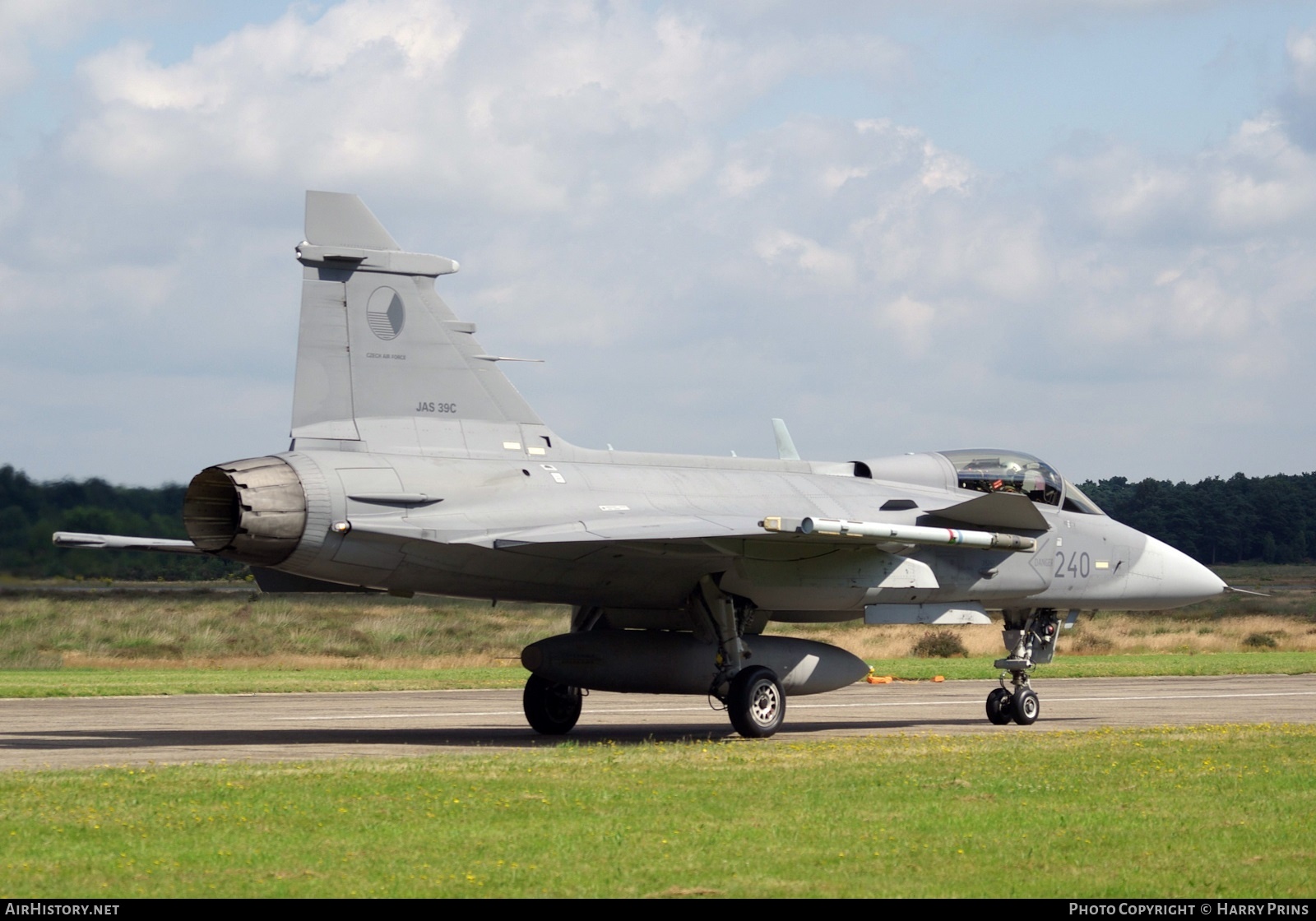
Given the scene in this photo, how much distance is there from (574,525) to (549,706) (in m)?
3.57

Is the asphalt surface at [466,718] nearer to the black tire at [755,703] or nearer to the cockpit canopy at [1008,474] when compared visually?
the black tire at [755,703]

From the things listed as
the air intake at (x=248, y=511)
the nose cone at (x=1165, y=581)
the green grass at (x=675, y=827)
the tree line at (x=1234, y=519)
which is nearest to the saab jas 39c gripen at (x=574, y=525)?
the air intake at (x=248, y=511)

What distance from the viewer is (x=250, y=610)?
41094mm

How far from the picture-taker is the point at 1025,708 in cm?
1945

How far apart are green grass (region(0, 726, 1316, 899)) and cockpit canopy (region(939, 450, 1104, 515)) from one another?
6.00 m

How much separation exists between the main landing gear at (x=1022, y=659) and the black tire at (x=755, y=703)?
155 inches

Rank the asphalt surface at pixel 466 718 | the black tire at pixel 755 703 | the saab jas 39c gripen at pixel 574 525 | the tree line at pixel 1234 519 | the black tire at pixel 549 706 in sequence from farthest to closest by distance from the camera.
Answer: the tree line at pixel 1234 519
the black tire at pixel 549 706
the black tire at pixel 755 703
the asphalt surface at pixel 466 718
the saab jas 39c gripen at pixel 574 525

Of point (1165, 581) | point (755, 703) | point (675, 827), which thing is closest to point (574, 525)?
point (755, 703)

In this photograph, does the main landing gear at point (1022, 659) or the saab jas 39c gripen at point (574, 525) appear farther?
the main landing gear at point (1022, 659)

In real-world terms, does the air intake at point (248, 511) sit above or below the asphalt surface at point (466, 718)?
above

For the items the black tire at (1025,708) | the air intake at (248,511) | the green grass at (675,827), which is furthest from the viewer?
the black tire at (1025,708)

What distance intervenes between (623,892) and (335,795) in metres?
4.07

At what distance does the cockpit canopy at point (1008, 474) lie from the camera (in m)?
20.0

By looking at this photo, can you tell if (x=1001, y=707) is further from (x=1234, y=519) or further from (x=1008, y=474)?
(x=1234, y=519)
